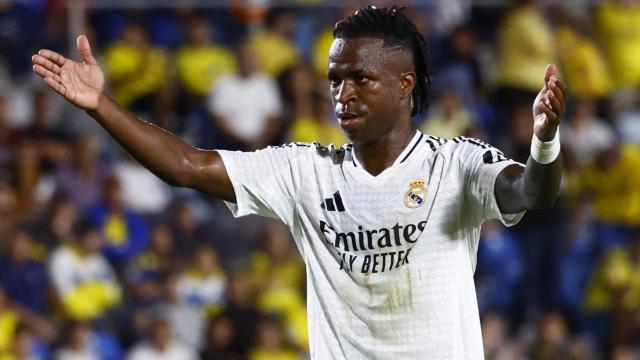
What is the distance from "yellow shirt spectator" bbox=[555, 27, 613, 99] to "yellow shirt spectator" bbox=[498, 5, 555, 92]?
9.4 inches

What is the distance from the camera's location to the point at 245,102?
10.2 metres

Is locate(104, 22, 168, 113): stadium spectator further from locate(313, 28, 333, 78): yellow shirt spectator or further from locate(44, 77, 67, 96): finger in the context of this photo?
locate(44, 77, 67, 96): finger

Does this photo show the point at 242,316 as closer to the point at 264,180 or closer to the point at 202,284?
the point at 202,284

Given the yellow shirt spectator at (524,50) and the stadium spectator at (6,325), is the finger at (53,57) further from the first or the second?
the yellow shirt spectator at (524,50)

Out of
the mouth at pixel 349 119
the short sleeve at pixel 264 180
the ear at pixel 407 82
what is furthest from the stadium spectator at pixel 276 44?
the mouth at pixel 349 119

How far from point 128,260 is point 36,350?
3.53ft

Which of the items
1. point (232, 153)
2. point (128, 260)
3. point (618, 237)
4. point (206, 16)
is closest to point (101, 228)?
point (128, 260)

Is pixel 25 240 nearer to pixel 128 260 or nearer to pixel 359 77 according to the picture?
pixel 128 260

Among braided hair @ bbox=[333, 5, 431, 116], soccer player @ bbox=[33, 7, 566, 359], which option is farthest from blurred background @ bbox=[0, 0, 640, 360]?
braided hair @ bbox=[333, 5, 431, 116]

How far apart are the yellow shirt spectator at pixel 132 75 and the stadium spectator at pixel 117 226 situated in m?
0.95

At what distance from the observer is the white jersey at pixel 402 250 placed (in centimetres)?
416

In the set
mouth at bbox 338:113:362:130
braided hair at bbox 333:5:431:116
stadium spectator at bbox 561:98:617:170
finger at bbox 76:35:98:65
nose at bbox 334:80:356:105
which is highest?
stadium spectator at bbox 561:98:617:170

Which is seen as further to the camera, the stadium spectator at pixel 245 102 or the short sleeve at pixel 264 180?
the stadium spectator at pixel 245 102

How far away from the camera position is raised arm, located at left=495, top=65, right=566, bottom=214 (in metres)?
3.74
